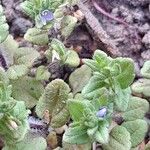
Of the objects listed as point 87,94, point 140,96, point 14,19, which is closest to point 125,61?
point 87,94

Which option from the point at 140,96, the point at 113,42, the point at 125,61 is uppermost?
the point at 125,61

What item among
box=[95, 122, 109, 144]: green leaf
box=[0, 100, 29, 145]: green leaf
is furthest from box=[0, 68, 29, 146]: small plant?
box=[95, 122, 109, 144]: green leaf

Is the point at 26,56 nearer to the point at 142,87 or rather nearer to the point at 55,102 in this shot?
the point at 55,102

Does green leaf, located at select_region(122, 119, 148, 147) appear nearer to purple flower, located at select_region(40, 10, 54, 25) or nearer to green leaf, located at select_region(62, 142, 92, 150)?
green leaf, located at select_region(62, 142, 92, 150)

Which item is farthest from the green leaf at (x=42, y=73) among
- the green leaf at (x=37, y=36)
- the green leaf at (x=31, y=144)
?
the green leaf at (x=31, y=144)

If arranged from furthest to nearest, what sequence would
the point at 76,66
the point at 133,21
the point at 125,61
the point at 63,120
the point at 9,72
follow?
the point at 133,21, the point at 76,66, the point at 9,72, the point at 63,120, the point at 125,61

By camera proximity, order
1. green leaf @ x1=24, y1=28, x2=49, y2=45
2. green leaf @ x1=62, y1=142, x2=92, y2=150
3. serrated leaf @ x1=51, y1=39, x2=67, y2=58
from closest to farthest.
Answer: green leaf @ x1=62, y1=142, x2=92, y2=150 < serrated leaf @ x1=51, y1=39, x2=67, y2=58 < green leaf @ x1=24, y1=28, x2=49, y2=45

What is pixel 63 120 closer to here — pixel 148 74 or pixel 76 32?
pixel 148 74
